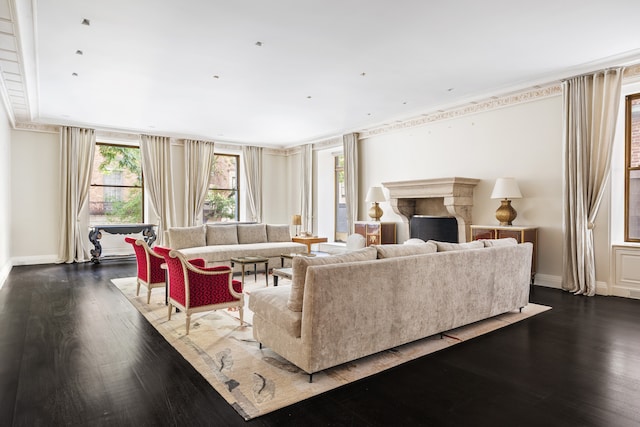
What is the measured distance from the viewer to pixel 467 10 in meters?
3.63

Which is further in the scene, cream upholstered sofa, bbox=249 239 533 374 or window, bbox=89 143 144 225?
window, bbox=89 143 144 225

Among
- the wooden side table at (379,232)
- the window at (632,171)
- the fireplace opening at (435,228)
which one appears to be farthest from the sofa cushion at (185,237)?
the window at (632,171)

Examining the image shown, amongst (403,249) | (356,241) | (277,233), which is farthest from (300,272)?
(277,233)

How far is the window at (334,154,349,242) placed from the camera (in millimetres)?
10297

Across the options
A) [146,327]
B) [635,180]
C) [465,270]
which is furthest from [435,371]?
[635,180]

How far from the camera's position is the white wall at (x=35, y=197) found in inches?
313

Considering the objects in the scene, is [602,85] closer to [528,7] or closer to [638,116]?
[638,116]

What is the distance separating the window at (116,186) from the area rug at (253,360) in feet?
18.5

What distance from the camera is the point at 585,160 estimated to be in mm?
5285

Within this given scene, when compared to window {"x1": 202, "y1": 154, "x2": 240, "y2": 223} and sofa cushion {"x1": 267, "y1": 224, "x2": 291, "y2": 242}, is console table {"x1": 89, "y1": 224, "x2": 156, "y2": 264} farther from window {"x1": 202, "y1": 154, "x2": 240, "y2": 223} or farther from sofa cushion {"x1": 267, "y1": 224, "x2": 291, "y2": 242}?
sofa cushion {"x1": 267, "y1": 224, "x2": 291, "y2": 242}

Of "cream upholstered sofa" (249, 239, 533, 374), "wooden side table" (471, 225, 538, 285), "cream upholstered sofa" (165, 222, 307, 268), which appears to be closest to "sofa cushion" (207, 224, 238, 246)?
"cream upholstered sofa" (165, 222, 307, 268)

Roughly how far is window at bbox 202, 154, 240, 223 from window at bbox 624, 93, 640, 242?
28.8 feet

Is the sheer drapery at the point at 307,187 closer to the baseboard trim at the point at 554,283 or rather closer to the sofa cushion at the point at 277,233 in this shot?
the sofa cushion at the point at 277,233

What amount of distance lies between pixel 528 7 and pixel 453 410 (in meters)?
3.57
